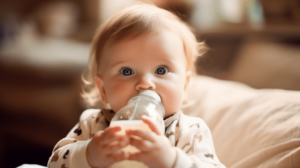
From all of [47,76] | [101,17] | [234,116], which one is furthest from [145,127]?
[101,17]

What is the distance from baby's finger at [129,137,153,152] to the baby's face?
183mm

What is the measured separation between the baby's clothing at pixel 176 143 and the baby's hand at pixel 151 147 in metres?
0.04

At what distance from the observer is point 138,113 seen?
0.59 meters

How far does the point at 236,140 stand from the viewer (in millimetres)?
866

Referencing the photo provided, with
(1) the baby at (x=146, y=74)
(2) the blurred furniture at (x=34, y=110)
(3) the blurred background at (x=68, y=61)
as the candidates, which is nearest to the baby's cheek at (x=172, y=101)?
(1) the baby at (x=146, y=74)

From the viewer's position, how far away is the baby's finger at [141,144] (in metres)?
0.51

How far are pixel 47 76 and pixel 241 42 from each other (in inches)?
61.4

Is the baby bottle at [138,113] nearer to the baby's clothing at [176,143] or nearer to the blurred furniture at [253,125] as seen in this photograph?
the baby's clothing at [176,143]

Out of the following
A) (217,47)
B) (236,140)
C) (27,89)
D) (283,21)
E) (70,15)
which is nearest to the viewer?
(236,140)

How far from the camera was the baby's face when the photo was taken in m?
0.70

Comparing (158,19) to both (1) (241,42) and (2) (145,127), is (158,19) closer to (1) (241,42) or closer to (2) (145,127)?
(2) (145,127)

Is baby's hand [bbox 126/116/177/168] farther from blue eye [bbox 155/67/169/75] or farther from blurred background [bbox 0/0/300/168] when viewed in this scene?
blurred background [bbox 0/0/300/168]

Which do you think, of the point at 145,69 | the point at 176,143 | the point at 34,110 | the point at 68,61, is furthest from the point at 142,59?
the point at 34,110

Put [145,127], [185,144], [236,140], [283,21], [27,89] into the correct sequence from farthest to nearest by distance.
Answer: [27,89], [283,21], [236,140], [185,144], [145,127]
